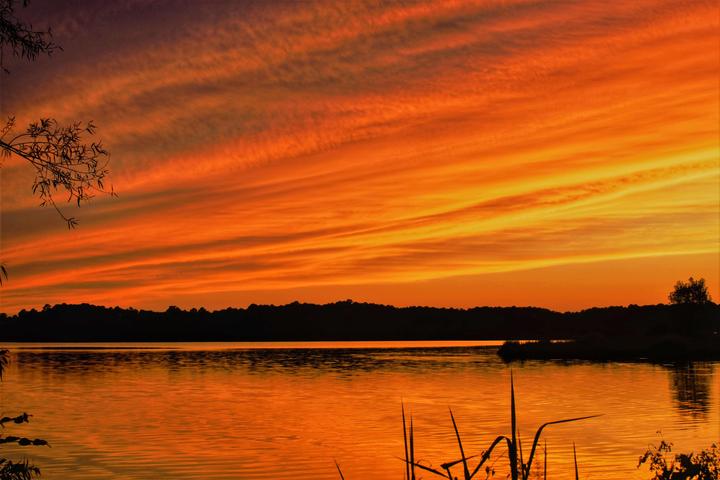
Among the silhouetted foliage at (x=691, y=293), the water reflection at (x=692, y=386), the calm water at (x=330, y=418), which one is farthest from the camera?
the silhouetted foliage at (x=691, y=293)

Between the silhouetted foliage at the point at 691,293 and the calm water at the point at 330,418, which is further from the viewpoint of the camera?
the silhouetted foliage at the point at 691,293

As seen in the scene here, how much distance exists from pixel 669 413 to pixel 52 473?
37.3 meters

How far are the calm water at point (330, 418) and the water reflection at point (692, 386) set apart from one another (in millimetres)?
149

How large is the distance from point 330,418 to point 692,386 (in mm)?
35104

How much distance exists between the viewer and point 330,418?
53375 mm

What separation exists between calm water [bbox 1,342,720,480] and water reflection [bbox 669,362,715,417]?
0.49 ft

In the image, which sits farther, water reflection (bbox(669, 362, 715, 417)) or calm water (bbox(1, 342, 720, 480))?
water reflection (bbox(669, 362, 715, 417))

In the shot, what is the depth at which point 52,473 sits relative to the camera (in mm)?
34156

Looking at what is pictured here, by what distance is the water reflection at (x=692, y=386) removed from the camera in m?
54.7

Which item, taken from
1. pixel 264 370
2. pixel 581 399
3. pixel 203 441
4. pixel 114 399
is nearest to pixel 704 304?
pixel 264 370

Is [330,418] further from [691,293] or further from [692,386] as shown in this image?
[691,293]

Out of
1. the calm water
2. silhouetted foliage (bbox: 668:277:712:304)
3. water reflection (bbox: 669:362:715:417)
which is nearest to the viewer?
the calm water

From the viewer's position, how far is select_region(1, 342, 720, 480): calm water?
119 ft

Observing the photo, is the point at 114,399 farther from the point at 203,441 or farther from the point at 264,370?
the point at 264,370
